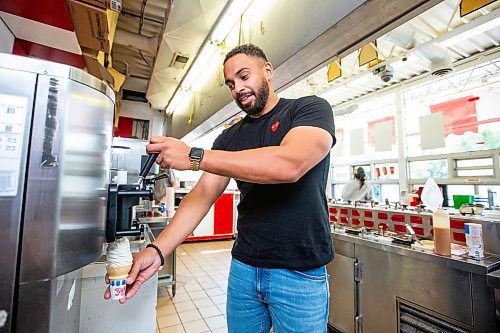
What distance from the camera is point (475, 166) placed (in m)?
4.38

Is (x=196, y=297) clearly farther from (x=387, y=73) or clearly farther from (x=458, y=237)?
(x=387, y=73)

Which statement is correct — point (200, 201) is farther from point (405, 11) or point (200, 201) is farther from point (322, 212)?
point (405, 11)

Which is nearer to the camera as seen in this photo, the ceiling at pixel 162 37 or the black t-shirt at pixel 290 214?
the black t-shirt at pixel 290 214

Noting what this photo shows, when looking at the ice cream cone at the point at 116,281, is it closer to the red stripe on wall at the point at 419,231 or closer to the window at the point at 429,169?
the red stripe on wall at the point at 419,231

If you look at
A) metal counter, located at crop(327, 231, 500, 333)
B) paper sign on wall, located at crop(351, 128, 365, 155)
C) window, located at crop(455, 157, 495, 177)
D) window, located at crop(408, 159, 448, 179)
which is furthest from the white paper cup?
window, located at crop(408, 159, 448, 179)

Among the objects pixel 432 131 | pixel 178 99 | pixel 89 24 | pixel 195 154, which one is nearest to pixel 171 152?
pixel 195 154

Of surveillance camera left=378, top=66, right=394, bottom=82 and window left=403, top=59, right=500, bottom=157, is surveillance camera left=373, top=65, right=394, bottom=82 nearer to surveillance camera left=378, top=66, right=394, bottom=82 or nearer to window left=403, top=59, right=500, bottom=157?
surveillance camera left=378, top=66, right=394, bottom=82

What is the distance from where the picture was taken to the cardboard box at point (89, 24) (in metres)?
1.58

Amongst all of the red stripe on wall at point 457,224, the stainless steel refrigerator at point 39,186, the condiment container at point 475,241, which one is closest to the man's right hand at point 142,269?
the stainless steel refrigerator at point 39,186

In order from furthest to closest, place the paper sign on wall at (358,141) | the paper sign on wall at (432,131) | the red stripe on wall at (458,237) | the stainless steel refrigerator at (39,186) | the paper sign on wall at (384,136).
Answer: the paper sign on wall at (358,141) < the paper sign on wall at (384,136) < the paper sign on wall at (432,131) < the red stripe on wall at (458,237) < the stainless steel refrigerator at (39,186)

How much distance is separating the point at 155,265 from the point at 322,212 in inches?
24.1

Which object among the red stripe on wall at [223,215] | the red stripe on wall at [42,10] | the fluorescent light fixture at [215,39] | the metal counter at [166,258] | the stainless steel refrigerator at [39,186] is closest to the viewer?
the stainless steel refrigerator at [39,186]

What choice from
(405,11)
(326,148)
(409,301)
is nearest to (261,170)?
(326,148)

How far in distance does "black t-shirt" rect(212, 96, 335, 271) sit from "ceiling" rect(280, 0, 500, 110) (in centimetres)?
151
